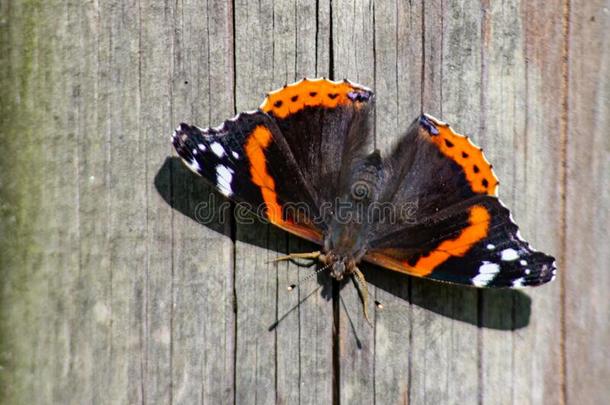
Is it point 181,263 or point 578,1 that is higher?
point 578,1

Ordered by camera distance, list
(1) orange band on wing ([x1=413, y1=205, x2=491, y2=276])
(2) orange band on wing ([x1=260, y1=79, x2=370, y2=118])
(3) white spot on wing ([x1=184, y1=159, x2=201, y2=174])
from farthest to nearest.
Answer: (1) orange band on wing ([x1=413, y1=205, x2=491, y2=276]) → (2) orange band on wing ([x1=260, y1=79, x2=370, y2=118]) → (3) white spot on wing ([x1=184, y1=159, x2=201, y2=174])

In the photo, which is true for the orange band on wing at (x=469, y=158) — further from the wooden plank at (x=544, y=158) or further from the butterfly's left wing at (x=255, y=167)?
the butterfly's left wing at (x=255, y=167)

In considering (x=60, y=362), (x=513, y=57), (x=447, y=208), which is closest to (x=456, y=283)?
(x=447, y=208)

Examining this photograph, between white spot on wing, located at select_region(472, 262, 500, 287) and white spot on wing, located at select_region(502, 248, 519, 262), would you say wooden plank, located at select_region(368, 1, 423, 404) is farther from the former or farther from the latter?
white spot on wing, located at select_region(502, 248, 519, 262)

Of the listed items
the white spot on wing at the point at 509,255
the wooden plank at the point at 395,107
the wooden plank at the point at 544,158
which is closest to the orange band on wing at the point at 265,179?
the wooden plank at the point at 395,107

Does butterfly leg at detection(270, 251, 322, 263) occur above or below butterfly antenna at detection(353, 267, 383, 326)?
above

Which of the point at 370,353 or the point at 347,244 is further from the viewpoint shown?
the point at 347,244

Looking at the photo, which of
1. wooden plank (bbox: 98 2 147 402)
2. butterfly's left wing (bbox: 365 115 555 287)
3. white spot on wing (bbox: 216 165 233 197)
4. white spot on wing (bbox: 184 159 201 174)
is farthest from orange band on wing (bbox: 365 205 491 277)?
wooden plank (bbox: 98 2 147 402)

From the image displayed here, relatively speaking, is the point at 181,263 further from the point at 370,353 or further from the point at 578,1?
the point at 578,1
